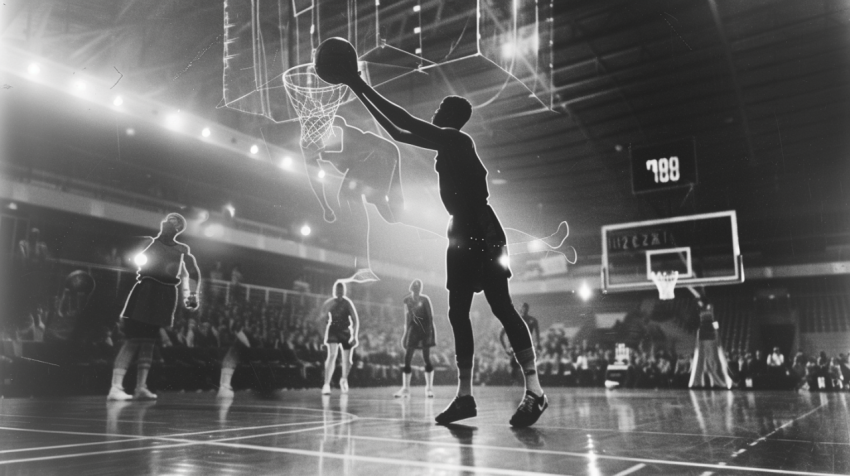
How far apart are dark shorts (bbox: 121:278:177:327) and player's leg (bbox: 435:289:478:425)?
3.53 meters

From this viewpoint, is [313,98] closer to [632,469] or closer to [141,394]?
[141,394]

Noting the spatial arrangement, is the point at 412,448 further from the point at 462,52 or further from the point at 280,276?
the point at 280,276

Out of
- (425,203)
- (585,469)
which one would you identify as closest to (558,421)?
(585,469)

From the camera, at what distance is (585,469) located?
5.95 ft

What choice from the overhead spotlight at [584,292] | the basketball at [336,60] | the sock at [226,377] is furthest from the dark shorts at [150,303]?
the overhead spotlight at [584,292]

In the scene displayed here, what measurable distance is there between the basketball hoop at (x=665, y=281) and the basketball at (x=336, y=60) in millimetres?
8761

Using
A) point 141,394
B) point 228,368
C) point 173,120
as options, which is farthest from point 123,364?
point 173,120

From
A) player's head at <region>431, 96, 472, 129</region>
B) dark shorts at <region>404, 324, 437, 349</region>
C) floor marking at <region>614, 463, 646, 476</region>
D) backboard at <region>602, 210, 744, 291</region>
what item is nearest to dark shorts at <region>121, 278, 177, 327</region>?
dark shorts at <region>404, 324, 437, 349</region>

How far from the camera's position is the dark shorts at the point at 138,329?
5605 millimetres

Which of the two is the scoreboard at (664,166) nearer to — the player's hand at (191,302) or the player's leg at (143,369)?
the player's hand at (191,302)

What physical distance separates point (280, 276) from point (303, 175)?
3.02 metres

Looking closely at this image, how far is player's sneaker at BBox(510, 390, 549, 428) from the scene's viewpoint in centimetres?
303

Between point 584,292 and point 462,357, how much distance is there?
8.12 metres

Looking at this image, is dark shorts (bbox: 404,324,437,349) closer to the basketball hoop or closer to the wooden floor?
the wooden floor
